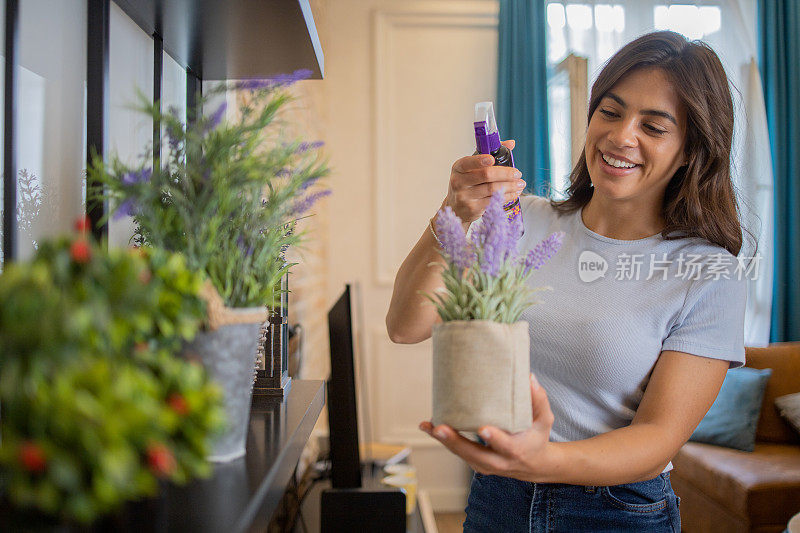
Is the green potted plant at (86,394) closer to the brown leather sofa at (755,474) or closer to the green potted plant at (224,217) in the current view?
the green potted plant at (224,217)

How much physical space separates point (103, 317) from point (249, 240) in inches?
9.3

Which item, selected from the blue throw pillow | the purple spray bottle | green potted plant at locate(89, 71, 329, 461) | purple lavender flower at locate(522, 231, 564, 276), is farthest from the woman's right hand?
the blue throw pillow

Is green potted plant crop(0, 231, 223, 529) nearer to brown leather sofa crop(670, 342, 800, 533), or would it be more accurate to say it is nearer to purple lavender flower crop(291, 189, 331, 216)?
purple lavender flower crop(291, 189, 331, 216)

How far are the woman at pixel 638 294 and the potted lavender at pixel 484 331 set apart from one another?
14.8 inches

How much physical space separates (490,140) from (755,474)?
7.64ft

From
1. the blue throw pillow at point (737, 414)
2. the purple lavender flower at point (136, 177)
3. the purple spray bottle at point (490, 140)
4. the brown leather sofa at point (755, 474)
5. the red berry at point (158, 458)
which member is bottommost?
the brown leather sofa at point (755, 474)

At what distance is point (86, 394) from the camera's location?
0.31 metres

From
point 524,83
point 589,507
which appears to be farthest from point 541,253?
point 524,83

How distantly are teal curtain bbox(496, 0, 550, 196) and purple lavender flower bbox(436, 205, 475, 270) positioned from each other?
2.86m

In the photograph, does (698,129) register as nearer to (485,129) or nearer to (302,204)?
(485,129)

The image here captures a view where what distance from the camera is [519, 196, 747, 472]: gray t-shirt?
1082 mm

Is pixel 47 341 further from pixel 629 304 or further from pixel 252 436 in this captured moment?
pixel 629 304

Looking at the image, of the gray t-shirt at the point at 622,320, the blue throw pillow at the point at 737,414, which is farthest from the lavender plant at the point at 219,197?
the blue throw pillow at the point at 737,414

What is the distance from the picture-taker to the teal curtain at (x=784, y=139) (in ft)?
11.1
